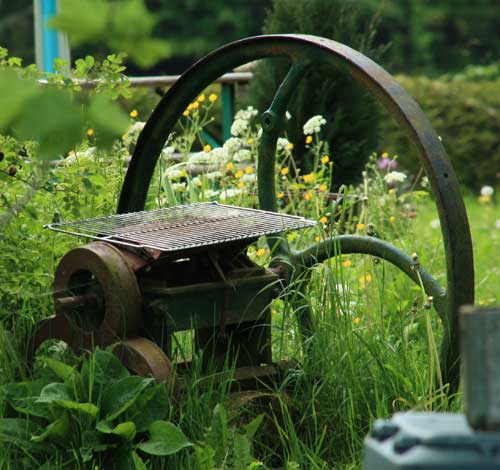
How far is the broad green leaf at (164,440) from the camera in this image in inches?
107

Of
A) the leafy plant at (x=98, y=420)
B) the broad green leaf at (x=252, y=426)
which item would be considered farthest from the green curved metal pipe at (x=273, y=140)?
the leafy plant at (x=98, y=420)

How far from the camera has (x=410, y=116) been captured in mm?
2820

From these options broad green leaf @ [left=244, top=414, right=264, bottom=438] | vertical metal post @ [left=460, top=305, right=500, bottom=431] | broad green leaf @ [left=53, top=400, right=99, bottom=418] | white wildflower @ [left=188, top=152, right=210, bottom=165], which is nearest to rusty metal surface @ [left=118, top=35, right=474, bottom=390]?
broad green leaf @ [left=244, top=414, right=264, bottom=438]

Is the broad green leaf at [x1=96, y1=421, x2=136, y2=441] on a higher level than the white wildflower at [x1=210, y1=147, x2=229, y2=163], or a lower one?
lower

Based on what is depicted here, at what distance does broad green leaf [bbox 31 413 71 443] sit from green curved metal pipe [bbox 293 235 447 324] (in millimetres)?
971

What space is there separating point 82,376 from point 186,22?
19.8 metres

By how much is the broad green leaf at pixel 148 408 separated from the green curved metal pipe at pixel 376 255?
30.4 inches

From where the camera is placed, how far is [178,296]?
2.96 metres

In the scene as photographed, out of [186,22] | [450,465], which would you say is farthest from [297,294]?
[186,22]

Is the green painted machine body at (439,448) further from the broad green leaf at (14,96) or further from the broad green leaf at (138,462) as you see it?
the broad green leaf at (138,462)

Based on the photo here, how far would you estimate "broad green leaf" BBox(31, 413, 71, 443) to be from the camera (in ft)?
9.02

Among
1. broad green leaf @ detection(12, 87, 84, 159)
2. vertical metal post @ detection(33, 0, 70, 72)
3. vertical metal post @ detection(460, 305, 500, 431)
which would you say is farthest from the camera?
vertical metal post @ detection(33, 0, 70, 72)

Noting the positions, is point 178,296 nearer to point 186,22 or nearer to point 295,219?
point 295,219

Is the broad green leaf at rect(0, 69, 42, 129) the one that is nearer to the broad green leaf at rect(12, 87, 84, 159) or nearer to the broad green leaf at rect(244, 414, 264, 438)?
the broad green leaf at rect(12, 87, 84, 159)
